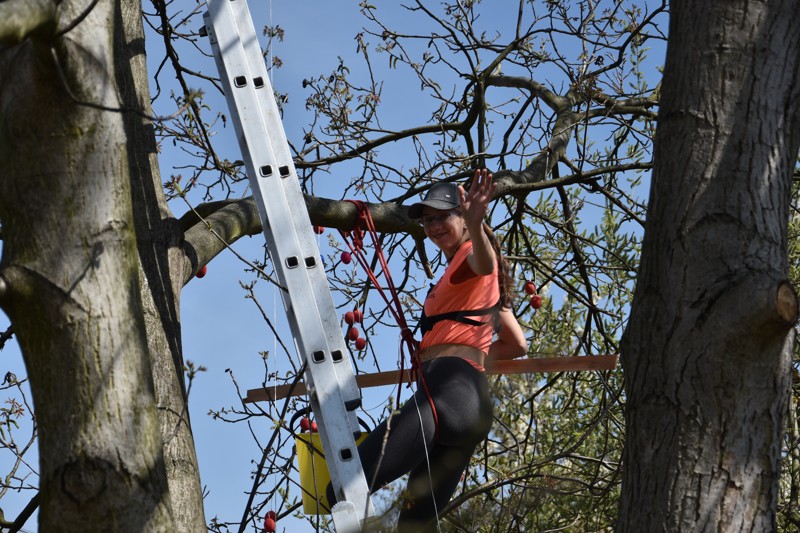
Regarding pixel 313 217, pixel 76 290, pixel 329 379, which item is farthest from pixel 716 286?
pixel 313 217

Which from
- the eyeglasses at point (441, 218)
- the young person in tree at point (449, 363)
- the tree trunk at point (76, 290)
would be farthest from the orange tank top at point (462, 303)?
the tree trunk at point (76, 290)

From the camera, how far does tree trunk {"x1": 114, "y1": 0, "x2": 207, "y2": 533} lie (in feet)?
10.2

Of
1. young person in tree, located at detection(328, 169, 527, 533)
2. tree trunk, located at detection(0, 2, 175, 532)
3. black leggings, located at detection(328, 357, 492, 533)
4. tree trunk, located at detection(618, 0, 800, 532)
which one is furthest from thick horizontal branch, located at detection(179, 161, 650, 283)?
tree trunk, located at detection(618, 0, 800, 532)

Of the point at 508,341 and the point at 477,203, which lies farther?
the point at 508,341

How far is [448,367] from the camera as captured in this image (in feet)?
11.1

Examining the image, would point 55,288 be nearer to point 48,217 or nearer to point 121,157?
point 48,217

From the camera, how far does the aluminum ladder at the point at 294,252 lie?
2854mm

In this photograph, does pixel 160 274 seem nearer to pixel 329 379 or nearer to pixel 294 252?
pixel 294 252

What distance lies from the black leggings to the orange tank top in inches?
3.7

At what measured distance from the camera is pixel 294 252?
3.04 m

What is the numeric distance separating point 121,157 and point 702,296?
1.39 m

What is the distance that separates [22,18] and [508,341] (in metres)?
2.44

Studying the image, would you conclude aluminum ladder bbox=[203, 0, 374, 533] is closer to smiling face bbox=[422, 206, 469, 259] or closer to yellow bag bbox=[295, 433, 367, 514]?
yellow bag bbox=[295, 433, 367, 514]

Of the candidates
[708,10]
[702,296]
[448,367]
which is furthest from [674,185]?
[448,367]
